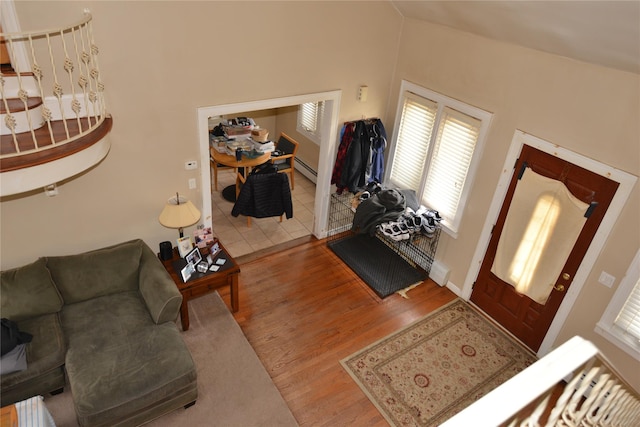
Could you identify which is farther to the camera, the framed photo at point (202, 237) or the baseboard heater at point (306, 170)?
the baseboard heater at point (306, 170)

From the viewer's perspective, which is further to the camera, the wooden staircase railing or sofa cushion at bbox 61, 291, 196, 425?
sofa cushion at bbox 61, 291, 196, 425

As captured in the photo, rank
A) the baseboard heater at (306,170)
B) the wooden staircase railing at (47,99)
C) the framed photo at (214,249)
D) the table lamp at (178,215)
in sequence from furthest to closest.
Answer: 1. the baseboard heater at (306,170)
2. the framed photo at (214,249)
3. the table lamp at (178,215)
4. the wooden staircase railing at (47,99)

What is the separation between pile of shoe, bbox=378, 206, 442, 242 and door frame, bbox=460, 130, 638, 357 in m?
0.62

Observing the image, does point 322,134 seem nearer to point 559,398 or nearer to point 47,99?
point 47,99

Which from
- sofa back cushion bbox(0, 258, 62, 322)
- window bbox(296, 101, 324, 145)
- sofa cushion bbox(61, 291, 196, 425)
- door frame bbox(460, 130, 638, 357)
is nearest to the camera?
sofa cushion bbox(61, 291, 196, 425)

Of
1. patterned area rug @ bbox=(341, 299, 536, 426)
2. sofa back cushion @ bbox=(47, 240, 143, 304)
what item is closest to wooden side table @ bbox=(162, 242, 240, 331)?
sofa back cushion @ bbox=(47, 240, 143, 304)

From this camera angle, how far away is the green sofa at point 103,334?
12.1 feet

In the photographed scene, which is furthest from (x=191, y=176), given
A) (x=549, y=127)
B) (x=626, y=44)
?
(x=626, y=44)

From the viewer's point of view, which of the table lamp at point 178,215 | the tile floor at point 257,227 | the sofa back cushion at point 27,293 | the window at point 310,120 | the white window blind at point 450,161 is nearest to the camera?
the sofa back cushion at point 27,293

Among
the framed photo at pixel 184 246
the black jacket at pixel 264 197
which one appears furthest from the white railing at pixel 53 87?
the black jacket at pixel 264 197

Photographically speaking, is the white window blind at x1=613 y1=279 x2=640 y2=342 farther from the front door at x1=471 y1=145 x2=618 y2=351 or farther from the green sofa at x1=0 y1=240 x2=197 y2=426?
the green sofa at x1=0 y1=240 x2=197 y2=426

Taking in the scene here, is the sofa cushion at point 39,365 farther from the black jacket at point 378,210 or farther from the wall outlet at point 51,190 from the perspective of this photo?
the black jacket at point 378,210

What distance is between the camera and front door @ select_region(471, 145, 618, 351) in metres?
4.12

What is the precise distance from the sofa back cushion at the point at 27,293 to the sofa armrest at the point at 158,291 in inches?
31.5
